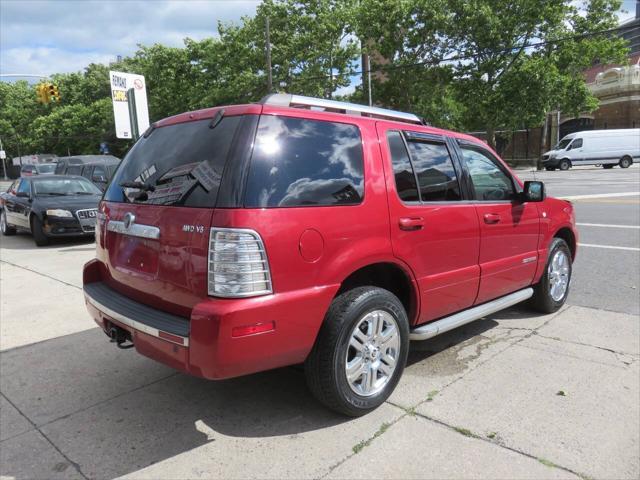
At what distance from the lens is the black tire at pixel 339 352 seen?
9.57ft

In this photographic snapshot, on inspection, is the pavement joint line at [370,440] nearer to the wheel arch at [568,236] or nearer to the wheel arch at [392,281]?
the wheel arch at [392,281]

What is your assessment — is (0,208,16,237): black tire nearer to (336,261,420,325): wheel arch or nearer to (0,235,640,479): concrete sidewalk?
(0,235,640,479): concrete sidewalk

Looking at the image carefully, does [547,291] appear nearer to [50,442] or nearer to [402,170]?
[402,170]

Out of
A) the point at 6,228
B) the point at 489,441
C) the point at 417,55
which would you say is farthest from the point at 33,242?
the point at 417,55

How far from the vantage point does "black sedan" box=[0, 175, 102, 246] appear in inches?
402

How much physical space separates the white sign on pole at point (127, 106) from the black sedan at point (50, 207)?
1.64m

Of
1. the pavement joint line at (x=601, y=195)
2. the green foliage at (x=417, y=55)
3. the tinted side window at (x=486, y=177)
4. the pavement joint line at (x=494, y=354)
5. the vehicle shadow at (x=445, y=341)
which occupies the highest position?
the green foliage at (x=417, y=55)

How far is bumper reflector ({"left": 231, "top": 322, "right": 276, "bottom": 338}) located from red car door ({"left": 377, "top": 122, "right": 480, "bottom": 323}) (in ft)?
3.31

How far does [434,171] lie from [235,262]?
1.82 meters

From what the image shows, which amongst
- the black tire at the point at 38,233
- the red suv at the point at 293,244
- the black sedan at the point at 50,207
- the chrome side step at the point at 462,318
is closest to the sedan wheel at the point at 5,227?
the black sedan at the point at 50,207

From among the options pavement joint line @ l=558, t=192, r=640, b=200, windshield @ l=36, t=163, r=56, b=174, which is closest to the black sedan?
pavement joint line @ l=558, t=192, r=640, b=200

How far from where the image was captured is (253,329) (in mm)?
2604

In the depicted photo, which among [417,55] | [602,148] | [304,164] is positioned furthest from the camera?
[417,55]

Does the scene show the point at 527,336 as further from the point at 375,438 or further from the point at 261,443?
the point at 261,443
